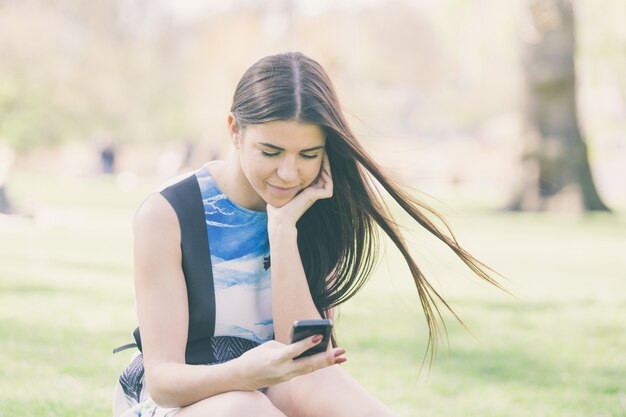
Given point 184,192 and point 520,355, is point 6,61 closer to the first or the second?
point 520,355

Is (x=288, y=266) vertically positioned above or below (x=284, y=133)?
below

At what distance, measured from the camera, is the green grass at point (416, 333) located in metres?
4.36

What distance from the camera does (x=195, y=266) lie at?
9.12 ft

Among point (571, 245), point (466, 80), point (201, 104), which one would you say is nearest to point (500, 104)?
point (466, 80)

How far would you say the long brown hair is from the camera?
9.04 feet

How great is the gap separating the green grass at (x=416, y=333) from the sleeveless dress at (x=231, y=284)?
1054 millimetres

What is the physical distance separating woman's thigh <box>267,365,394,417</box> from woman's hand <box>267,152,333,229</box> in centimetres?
45

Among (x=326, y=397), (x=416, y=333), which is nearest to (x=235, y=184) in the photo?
(x=326, y=397)

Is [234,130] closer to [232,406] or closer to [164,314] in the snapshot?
[164,314]

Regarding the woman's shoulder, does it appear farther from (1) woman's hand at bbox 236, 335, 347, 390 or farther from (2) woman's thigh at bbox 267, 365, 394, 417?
(2) woman's thigh at bbox 267, 365, 394, 417

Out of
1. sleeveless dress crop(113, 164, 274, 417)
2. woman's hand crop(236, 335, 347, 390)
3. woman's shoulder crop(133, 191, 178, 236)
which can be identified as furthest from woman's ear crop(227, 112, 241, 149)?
woman's hand crop(236, 335, 347, 390)

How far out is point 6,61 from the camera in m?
30.2

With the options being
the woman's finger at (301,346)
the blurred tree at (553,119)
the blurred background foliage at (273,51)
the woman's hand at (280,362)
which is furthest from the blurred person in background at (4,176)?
the woman's finger at (301,346)

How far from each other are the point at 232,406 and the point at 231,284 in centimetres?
43
